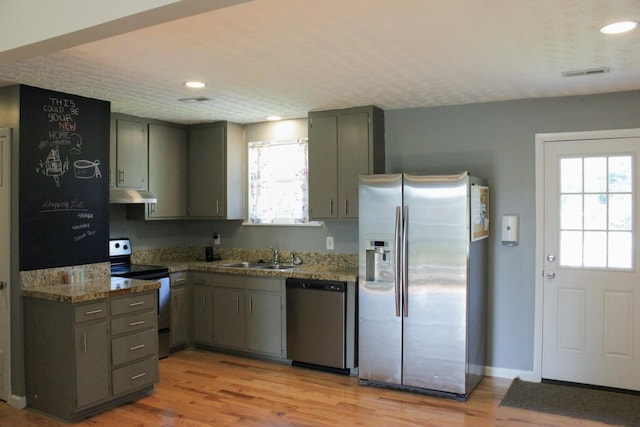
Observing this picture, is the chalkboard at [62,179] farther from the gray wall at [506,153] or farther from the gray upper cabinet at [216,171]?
the gray wall at [506,153]

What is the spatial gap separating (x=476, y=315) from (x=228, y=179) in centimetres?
280

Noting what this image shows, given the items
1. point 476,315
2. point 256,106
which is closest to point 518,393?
point 476,315

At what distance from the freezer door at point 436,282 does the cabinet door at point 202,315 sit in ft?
6.70

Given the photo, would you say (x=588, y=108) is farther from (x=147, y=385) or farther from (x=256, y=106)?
(x=147, y=385)

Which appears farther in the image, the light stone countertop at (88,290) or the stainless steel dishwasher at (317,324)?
the stainless steel dishwasher at (317,324)

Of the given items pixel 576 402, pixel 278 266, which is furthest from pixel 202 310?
pixel 576 402

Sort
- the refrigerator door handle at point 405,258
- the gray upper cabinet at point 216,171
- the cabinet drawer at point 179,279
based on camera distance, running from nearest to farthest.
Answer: the refrigerator door handle at point 405,258, the cabinet drawer at point 179,279, the gray upper cabinet at point 216,171

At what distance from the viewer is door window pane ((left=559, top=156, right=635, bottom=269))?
4.16m

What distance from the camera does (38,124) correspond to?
152 inches

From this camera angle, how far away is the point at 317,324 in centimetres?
467

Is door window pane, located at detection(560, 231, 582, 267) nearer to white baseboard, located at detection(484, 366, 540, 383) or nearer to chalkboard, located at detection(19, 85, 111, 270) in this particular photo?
white baseboard, located at detection(484, 366, 540, 383)

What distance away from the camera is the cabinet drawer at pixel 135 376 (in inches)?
151

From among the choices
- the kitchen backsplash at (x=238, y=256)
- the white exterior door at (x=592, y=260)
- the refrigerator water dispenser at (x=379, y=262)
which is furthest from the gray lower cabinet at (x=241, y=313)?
Answer: the white exterior door at (x=592, y=260)

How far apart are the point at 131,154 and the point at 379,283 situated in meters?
2.66
